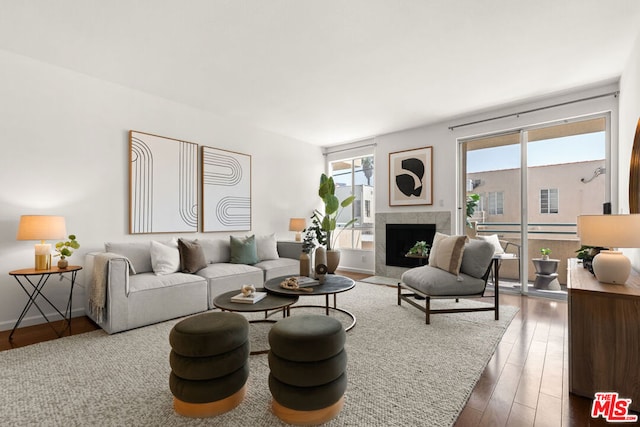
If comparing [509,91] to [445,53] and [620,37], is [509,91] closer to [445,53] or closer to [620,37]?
[620,37]

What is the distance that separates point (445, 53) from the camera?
2.89 meters

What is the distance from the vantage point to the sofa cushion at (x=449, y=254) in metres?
3.12

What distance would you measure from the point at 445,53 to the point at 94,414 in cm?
375

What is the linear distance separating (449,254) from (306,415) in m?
2.32

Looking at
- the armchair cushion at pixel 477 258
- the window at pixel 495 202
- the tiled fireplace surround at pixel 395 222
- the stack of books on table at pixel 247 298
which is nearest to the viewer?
the stack of books on table at pixel 247 298

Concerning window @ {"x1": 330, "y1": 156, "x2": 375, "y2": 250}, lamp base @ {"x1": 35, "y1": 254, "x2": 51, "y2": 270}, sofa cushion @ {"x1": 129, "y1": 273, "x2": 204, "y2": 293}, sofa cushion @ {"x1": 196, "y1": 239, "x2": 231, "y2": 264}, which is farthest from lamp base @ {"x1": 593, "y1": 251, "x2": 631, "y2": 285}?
lamp base @ {"x1": 35, "y1": 254, "x2": 51, "y2": 270}

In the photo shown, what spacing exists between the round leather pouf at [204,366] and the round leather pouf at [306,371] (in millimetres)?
237

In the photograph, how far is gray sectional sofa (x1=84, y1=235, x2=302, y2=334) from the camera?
2721 mm

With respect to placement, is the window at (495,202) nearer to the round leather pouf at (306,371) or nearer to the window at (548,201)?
the window at (548,201)

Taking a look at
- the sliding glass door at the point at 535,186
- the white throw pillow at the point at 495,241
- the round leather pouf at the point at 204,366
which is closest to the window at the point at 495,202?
the sliding glass door at the point at 535,186

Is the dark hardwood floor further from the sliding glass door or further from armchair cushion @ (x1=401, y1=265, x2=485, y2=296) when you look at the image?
the sliding glass door

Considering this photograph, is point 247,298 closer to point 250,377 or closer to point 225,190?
point 250,377

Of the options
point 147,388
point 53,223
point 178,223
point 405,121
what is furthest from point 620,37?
point 53,223

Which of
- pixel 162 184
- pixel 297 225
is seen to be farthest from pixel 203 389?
pixel 297 225
